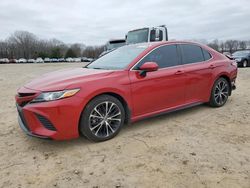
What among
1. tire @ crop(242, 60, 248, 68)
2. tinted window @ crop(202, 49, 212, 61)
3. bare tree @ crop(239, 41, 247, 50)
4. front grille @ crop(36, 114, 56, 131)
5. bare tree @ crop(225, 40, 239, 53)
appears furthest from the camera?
bare tree @ crop(225, 40, 239, 53)

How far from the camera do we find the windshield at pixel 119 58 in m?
4.04

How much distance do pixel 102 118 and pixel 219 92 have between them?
9.57 ft

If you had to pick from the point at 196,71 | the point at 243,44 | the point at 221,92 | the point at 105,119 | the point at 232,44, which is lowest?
the point at 105,119

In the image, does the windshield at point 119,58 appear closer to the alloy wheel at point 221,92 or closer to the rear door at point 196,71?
the rear door at point 196,71

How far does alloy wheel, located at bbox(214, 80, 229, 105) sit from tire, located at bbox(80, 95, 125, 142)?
2467mm

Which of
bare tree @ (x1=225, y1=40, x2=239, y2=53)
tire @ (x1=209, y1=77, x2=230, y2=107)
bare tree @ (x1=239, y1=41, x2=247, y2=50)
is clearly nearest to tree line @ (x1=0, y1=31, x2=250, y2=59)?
bare tree @ (x1=225, y1=40, x2=239, y2=53)

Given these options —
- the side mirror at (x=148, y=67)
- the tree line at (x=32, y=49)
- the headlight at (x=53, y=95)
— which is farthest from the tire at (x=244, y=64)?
the tree line at (x=32, y=49)

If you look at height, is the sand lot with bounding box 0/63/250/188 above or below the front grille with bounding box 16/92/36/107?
below

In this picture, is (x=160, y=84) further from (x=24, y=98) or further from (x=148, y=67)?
(x=24, y=98)

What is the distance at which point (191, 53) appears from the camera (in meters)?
4.76

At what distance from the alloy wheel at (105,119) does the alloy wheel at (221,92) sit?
8.32ft

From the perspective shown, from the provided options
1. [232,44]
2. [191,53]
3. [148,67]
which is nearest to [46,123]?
[148,67]

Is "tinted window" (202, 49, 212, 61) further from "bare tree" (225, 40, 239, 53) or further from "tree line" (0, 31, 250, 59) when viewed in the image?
"tree line" (0, 31, 250, 59)

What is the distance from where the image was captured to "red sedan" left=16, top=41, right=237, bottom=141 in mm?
3232
